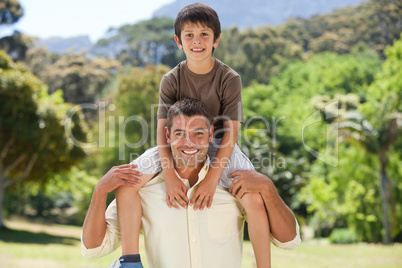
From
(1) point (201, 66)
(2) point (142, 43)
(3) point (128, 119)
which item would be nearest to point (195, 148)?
(1) point (201, 66)

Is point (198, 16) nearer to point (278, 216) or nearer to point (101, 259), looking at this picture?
point (278, 216)

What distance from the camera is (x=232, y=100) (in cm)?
275

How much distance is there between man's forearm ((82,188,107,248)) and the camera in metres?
2.27

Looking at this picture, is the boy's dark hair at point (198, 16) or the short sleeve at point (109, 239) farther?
the boy's dark hair at point (198, 16)

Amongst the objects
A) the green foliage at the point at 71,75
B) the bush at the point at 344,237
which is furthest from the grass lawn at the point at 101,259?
the green foliage at the point at 71,75

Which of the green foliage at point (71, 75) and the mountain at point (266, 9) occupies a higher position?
the mountain at point (266, 9)

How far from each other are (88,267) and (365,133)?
431 inches

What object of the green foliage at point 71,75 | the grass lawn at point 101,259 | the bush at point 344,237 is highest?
the green foliage at point 71,75

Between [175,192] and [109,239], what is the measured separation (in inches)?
17.4

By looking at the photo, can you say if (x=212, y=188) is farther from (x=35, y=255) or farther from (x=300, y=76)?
(x=300, y=76)

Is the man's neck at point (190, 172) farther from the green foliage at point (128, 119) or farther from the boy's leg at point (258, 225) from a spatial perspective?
the green foliage at point (128, 119)

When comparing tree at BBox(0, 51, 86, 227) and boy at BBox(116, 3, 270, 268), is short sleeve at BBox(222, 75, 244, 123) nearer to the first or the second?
boy at BBox(116, 3, 270, 268)

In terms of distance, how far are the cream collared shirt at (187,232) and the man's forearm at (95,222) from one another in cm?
4

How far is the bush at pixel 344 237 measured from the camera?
738 inches
